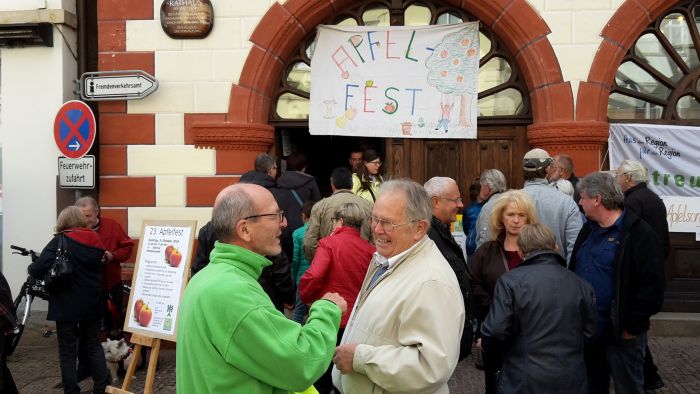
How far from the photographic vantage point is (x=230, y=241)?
103 inches

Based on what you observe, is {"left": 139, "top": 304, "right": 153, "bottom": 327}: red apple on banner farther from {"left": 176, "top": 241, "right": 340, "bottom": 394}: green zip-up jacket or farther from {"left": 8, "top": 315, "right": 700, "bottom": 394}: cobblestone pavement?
{"left": 176, "top": 241, "right": 340, "bottom": 394}: green zip-up jacket

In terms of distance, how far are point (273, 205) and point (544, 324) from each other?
5.64 ft

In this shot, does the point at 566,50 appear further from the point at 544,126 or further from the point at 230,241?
the point at 230,241

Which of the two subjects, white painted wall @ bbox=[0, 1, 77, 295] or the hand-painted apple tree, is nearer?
the hand-painted apple tree


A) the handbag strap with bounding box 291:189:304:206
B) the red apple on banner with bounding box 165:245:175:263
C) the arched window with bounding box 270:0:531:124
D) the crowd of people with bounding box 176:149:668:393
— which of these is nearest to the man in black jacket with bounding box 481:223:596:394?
the crowd of people with bounding box 176:149:668:393

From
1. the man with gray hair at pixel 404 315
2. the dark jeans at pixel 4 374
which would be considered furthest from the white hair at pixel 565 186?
the dark jeans at pixel 4 374

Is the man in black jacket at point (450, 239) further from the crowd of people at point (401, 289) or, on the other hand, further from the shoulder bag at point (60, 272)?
the shoulder bag at point (60, 272)

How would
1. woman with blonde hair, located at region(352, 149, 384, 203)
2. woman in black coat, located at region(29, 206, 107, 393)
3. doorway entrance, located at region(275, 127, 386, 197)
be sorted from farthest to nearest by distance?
doorway entrance, located at region(275, 127, 386, 197)
woman with blonde hair, located at region(352, 149, 384, 203)
woman in black coat, located at region(29, 206, 107, 393)

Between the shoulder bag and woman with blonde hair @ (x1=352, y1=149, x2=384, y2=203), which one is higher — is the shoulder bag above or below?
below

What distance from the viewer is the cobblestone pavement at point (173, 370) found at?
6.24m

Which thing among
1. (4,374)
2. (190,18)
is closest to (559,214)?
(4,374)

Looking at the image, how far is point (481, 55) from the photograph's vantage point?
26.3 feet

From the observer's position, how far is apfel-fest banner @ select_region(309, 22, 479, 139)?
791 cm

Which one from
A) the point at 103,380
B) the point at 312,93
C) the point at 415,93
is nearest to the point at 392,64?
the point at 415,93
